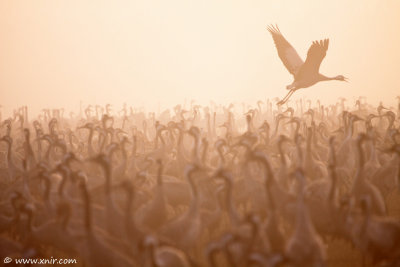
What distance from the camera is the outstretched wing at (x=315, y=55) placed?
16.3 meters

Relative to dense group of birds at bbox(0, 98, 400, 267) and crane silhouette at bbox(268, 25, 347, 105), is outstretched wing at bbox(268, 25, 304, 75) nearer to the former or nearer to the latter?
crane silhouette at bbox(268, 25, 347, 105)

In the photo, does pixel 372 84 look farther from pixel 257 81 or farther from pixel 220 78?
pixel 220 78

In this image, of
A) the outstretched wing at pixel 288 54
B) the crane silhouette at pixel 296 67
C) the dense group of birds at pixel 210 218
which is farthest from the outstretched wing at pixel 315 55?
the dense group of birds at pixel 210 218

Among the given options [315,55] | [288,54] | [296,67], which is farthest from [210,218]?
[288,54]

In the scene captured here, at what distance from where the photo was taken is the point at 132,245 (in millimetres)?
7234

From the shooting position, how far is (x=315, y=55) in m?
16.9

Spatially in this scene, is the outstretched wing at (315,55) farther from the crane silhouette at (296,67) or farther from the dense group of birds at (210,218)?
the dense group of birds at (210,218)

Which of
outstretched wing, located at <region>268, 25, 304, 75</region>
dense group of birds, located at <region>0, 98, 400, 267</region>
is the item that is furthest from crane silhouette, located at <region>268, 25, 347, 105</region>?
dense group of birds, located at <region>0, 98, 400, 267</region>

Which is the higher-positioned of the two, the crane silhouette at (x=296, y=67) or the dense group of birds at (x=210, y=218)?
the crane silhouette at (x=296, y=67)

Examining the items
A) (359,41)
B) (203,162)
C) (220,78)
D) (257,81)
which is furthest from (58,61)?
(203,162)

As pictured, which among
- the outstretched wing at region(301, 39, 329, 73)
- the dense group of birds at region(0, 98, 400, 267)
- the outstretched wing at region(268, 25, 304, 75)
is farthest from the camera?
the outstretched wing at region(268, 25, 304, 75)

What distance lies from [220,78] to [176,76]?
1856cm

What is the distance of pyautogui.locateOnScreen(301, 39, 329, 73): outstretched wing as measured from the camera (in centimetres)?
1633

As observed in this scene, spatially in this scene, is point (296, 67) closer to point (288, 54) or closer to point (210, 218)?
point (288, 54)
